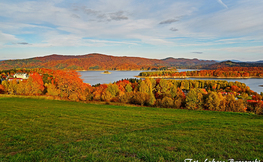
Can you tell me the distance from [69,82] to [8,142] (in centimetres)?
2508

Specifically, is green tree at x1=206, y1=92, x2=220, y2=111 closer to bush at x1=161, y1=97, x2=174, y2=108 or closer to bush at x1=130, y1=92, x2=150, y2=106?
bush at x1=161, y1=97, x2=174, y2=108

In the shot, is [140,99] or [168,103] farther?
[140,99]

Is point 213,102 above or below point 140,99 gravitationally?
above

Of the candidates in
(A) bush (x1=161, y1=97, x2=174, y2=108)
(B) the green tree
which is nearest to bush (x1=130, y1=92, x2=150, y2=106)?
(A) bush (x1=161, y1=97, x2=174, y2=108)

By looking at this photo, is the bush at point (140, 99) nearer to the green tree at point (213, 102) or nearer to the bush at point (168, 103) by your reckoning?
the bush at point (168, 103)

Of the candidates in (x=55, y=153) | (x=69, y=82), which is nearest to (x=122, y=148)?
(x=55, y=153)

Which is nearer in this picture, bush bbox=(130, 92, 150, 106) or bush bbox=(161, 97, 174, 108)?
bush bbox=(161, 97, 174, 108)

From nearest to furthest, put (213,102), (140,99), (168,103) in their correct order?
(213,102)
(168,103)
(140,99)

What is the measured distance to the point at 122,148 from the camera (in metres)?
5.62

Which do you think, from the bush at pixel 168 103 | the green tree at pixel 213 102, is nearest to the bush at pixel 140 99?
the bush at pixel 168 103

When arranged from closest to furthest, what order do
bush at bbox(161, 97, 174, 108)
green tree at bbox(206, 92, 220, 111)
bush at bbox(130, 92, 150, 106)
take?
green tree at bbox(206, 92, 220, 111)
bush at bbox(161, 97, 174, 108)
bush at bbox(130, 92, 150, 106)

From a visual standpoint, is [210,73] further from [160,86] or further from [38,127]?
[38,127]

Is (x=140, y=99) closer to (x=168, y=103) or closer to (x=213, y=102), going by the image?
(x=168, y=103)

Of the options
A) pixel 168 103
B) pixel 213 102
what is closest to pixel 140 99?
pixel 168 103
